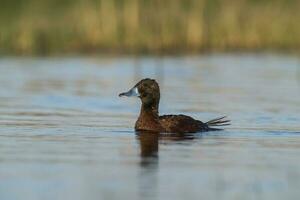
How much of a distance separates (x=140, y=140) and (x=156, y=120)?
1254mm

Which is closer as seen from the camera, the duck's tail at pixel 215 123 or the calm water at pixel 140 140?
the calm water at pixel 140 140

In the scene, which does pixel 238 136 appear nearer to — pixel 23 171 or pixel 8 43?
pixel 23 171

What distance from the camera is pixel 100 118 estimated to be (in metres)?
17.3

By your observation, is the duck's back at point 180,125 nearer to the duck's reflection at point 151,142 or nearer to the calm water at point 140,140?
the duck's reflection at point 151,142

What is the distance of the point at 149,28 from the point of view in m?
33.0

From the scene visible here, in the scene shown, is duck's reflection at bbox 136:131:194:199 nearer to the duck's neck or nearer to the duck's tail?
the duck's neck

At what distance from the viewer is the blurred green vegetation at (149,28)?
Result: 107 ft

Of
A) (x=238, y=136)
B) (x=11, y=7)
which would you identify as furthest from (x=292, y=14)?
(x=238, y=136)

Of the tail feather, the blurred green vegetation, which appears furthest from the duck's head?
the blurred green vegetation

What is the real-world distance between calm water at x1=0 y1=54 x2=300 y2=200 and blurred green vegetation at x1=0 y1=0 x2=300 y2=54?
499 centimetres

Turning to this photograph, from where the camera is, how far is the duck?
50.6 ft

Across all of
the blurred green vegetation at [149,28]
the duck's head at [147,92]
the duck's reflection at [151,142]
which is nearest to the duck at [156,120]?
the duck's head at [147,92]

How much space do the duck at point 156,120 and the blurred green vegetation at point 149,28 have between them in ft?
54.3

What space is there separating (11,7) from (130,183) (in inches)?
985
